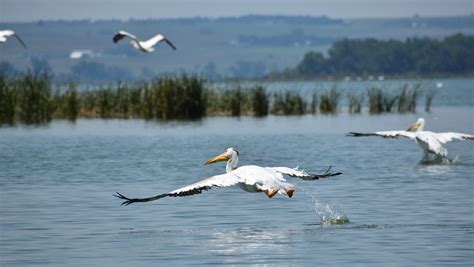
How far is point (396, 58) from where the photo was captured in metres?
120

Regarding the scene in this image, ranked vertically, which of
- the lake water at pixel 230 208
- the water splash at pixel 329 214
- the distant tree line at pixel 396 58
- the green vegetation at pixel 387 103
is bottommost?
the lake water at pixel 230 208

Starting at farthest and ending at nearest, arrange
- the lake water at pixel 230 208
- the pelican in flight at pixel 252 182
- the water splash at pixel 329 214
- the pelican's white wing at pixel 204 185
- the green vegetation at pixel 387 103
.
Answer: the green vegetation at pixel 387 103 → the water splash at pixel 329 214 → the pelican in flight at pixel 252 182 → the pelican's white wing at pixel 204 185 → the lake water at pixel 230 208

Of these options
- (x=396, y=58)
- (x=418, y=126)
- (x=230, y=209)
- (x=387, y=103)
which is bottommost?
(x=230, y=209)

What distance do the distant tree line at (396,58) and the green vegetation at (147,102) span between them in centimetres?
7297

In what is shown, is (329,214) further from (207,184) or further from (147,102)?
(147,102)

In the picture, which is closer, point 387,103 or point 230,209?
point 230,209

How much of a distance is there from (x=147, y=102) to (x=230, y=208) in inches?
774

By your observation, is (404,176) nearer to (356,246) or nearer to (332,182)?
(332,182)

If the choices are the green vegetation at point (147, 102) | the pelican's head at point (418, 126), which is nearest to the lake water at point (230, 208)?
the pelican's head at point (418, 126)

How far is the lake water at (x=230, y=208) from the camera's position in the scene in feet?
36.9

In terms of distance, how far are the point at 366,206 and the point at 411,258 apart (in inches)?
147

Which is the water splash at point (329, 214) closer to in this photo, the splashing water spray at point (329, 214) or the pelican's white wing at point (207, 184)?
the splashing water spray at point (329, 214)

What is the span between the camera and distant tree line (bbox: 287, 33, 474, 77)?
111m

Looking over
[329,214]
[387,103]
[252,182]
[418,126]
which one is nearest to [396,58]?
[387,103]
